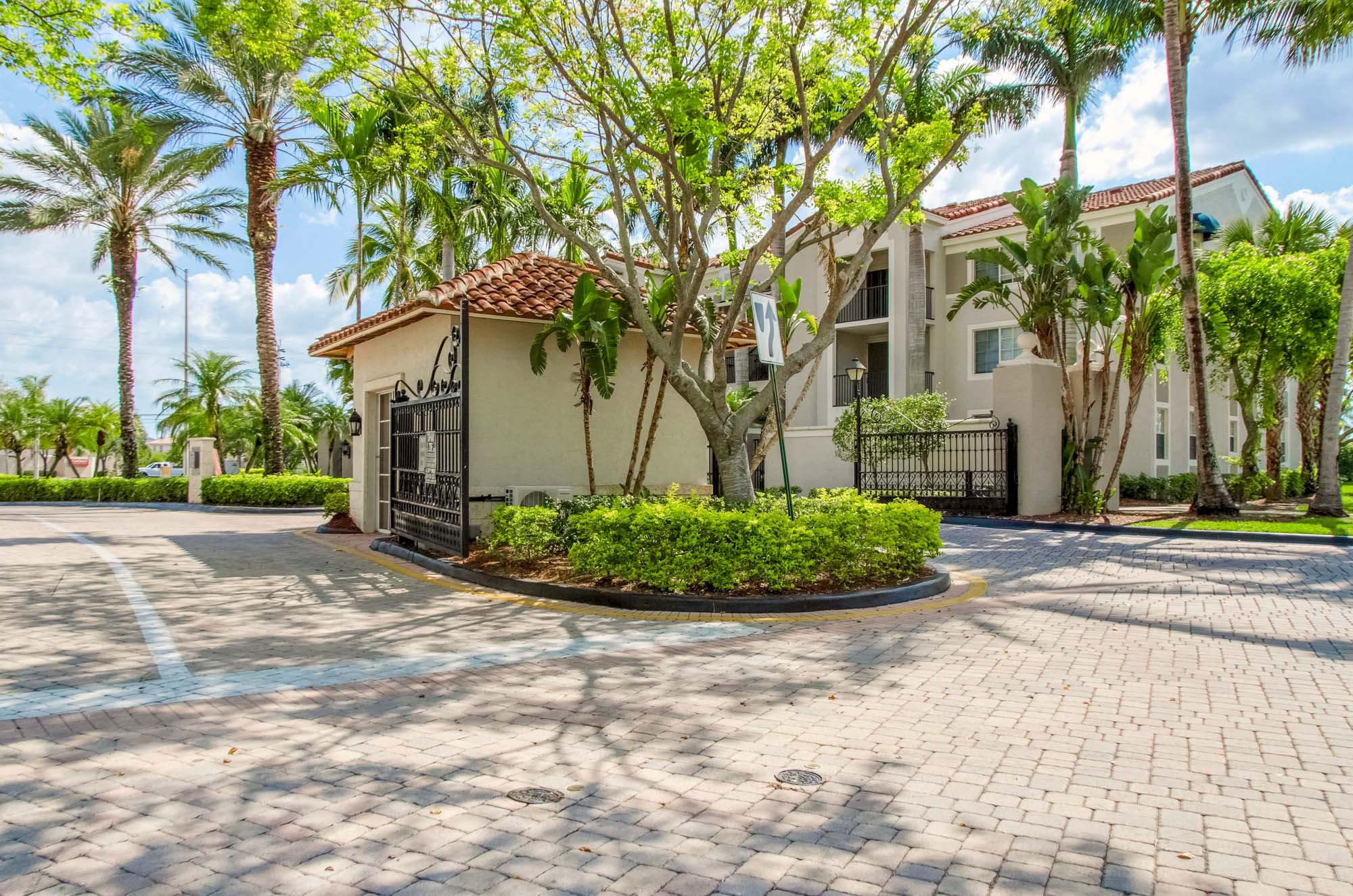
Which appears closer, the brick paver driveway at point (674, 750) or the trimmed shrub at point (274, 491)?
the brick paver driveway at point (674, 750)

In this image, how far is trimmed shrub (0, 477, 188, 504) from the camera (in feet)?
94.4

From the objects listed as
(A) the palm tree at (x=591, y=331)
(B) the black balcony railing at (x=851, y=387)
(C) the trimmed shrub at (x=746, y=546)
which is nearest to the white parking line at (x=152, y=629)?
(C) the trimmed shrub at (x=746, y=546)

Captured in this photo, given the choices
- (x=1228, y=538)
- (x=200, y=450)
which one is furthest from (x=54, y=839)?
(x=200, y=450)

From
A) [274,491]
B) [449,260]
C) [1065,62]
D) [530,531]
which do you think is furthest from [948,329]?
[530,531]

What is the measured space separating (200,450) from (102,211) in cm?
803

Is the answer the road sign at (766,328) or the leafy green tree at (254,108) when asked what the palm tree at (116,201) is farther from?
the road sign at (766,328)

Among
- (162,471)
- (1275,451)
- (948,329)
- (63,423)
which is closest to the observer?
(1275,451)

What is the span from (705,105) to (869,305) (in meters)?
19.8

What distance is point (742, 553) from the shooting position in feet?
27.4

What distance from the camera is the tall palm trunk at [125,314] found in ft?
93.3

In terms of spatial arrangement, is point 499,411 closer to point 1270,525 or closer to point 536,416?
point 536,416

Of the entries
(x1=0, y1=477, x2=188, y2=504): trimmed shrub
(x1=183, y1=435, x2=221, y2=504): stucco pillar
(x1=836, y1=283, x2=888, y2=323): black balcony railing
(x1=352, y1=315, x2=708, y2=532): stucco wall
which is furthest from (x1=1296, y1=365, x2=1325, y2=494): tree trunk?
(x1=0, y1=477, x2=188, y2=504): trimmed shrub

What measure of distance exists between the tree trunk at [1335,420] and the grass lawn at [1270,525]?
0.51 m

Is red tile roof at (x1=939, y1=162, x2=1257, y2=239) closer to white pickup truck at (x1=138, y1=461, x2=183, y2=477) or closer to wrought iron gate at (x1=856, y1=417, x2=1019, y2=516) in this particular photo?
wrought iron gate at (x1=856, y1=417, x2=1019, y2=516)
